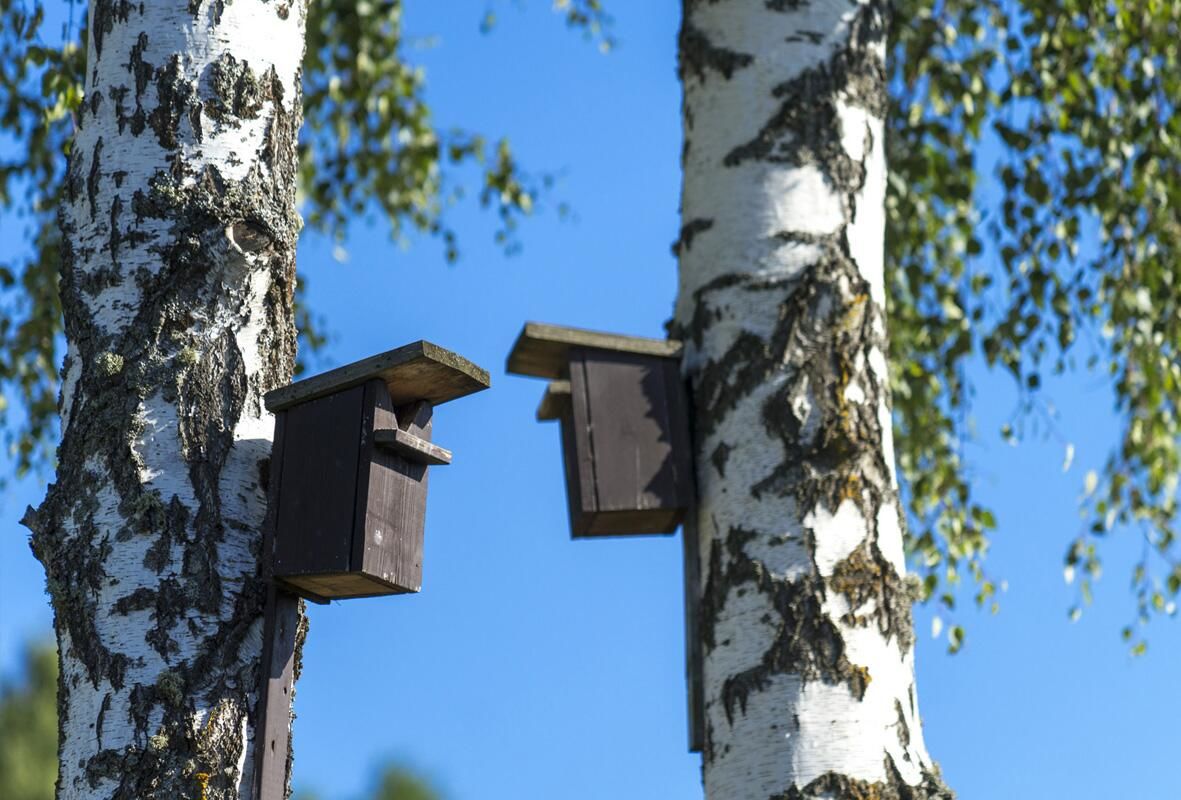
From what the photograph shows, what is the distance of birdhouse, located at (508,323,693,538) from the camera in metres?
3.17

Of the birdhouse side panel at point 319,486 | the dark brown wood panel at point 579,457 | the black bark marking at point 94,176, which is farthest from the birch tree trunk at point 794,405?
the black bark marking at point 94,176

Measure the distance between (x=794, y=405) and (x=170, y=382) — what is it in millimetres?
1361

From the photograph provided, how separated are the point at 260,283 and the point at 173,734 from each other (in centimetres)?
65

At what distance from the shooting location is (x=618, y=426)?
3270 mm

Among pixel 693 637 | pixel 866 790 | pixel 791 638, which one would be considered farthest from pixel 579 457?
pixel 866 790

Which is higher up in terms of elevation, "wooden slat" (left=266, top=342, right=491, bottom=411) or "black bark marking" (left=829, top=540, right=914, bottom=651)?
"wooden slat" (left=266, top=342, right=491, bottom=411)

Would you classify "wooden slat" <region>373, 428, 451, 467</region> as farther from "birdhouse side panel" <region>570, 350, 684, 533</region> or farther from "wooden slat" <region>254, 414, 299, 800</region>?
"birdhouse side panel" <region>570, 350, 684, 533</region>

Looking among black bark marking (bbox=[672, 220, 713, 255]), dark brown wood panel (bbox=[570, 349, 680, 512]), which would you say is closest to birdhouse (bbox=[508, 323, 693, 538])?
dark brown wood panel (bbox=[570, 349, 680, 512])

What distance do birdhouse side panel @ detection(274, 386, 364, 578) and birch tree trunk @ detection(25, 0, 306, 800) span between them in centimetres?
4

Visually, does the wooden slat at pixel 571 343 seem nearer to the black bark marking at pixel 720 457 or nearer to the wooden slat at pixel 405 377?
the black bark marking at pixel 720 457

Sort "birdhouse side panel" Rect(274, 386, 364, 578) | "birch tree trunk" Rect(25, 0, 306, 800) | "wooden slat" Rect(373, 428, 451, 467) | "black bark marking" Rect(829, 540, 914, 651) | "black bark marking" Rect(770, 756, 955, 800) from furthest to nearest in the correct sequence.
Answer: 1. "black bark marking" Rect(829, 540, 914, 651)
2. "black bark marking" Rect(770, 756, 955, 800)
3. "wooden slat" Rect(373, 428, 451, 467)
4. "birdhouse side panel" Rect(274, 386, 364, 578)
5. "birch tree trunk" Rect(25, 0, 306, 800)

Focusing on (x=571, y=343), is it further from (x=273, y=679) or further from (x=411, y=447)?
(x=273, y=679)

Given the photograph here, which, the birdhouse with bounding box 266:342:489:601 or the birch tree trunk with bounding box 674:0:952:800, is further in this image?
the birch tree trunk with bounding box 674:0:952:800

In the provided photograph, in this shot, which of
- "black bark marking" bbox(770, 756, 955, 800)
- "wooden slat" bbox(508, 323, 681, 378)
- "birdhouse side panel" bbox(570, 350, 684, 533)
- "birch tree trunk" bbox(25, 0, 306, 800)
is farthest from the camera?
"wooden slat" bbox(508, 323, 681, 378)
